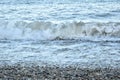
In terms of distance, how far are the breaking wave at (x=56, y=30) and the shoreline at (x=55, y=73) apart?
16.6 ft

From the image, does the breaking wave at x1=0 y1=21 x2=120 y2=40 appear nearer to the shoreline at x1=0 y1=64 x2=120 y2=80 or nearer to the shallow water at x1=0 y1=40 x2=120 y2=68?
the shallow water at x1=0 y1=40 x2=120 y2=68

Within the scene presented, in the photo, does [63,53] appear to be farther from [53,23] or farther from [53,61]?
[53,23]

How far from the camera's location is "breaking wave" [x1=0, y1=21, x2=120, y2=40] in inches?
546

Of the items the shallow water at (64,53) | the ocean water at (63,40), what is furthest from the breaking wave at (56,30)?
the shallow water at (64,53)

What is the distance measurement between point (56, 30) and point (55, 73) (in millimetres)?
6988

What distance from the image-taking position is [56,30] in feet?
48.3

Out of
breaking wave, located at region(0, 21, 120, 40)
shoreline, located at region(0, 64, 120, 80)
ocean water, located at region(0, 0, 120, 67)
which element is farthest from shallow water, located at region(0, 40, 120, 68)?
breaking wave, located at region(0, 21, 120, 40)

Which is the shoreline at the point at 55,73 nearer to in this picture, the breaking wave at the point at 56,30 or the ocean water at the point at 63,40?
the ocean water at the point at 63,40

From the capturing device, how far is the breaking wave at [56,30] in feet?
45.5

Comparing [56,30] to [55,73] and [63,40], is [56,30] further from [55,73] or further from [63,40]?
[55,73]

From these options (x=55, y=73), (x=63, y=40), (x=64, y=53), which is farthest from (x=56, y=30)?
(x=55, y=73)

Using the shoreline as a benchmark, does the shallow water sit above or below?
below

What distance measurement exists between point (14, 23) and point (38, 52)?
595cm

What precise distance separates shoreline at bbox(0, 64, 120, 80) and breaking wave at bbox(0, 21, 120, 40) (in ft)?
16.6
